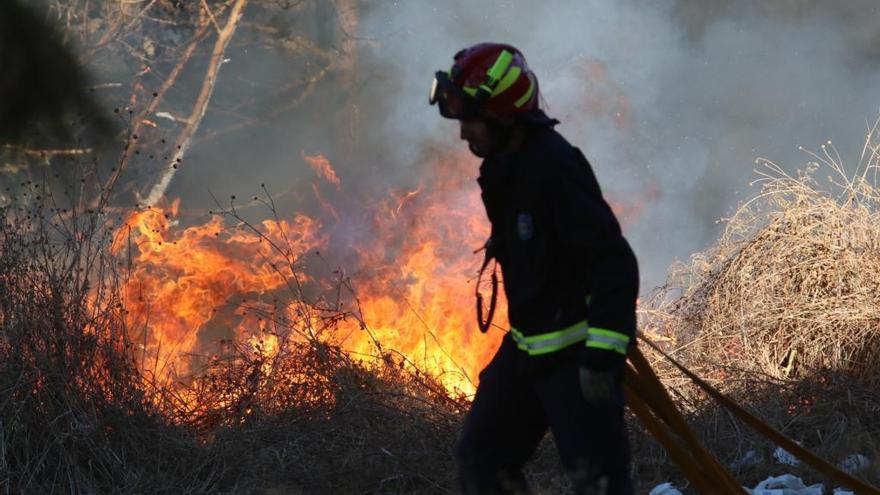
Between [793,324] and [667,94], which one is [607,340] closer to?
[793,324]

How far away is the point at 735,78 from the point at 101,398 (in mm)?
10414

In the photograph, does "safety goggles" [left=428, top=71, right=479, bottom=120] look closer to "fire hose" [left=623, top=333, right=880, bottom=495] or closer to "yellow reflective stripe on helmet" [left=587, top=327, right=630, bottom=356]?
"yellow reflective stripe on helmet" [left=587, top=327, right=630, bottom=356]

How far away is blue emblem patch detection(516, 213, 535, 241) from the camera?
3.23 meters

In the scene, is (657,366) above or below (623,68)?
below

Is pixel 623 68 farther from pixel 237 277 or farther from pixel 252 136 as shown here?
pixel 237 277

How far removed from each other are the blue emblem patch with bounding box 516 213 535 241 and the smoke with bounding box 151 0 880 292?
9.90 meters

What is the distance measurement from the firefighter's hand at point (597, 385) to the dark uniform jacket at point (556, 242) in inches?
5.1

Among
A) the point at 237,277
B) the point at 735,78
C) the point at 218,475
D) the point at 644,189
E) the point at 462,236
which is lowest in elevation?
the point at 218,475

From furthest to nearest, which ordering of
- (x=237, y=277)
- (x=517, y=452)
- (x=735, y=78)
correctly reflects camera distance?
(x=735, y=78) < (x=237, y=277) < (x=517, y=452)

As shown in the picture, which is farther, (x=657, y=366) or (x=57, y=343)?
(x=657, y=366)

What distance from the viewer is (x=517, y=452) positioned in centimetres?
342

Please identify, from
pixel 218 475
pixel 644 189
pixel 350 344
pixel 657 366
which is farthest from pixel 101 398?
pixel 644 189

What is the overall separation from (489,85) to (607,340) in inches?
32.2

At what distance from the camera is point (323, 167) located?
14672 mm
